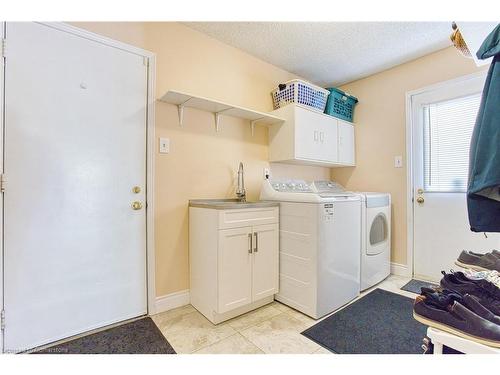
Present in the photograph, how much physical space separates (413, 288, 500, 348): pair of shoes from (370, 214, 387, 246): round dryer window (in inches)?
65.4

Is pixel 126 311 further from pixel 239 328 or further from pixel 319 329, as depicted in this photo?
pixel 319 329

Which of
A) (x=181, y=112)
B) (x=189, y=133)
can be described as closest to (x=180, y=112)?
(x=181, y=112)

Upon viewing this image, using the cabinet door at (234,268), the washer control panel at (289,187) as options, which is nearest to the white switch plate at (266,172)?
the washer control panel at (289,187)

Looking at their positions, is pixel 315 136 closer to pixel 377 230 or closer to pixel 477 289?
pixel 377 230

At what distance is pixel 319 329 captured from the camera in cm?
168

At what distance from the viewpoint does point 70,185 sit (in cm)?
161

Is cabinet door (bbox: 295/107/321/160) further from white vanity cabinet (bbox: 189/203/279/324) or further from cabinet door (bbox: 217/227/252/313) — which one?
cabinet door (bbox: 217/227/252/313)

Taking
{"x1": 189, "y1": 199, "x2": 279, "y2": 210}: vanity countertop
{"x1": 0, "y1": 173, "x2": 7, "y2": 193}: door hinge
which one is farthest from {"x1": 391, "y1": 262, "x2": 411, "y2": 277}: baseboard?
{"x1": 0, "y1": 173, "x2": 7, "y2": 193}: door hinge

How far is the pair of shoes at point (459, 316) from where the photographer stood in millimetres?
684

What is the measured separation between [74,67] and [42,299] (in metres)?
1.51

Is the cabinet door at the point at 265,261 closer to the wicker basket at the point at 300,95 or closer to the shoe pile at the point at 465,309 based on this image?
the shoe pile at the point at 465,309

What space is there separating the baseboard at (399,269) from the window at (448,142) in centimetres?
88

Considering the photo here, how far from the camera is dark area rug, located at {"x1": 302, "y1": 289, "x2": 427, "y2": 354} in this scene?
1479 mm

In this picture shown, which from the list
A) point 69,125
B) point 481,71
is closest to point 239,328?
point 69,125
